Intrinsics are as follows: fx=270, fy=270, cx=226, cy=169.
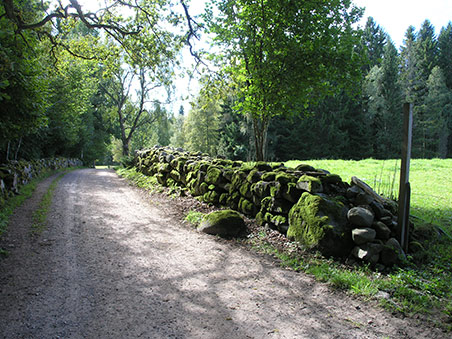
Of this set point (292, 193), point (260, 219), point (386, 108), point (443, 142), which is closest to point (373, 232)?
point (292, 193)

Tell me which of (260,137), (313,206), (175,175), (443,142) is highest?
(443,142)

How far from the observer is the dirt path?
8.86ft

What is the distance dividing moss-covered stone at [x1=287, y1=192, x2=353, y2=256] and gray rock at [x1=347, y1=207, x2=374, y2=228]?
14 cm

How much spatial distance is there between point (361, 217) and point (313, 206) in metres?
0.74

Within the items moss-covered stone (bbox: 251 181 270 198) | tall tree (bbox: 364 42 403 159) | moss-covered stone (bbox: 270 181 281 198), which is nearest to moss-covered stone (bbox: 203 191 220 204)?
moss-covered stone (bbox: 251 181 270 198)

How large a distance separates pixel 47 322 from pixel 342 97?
40.1 metres

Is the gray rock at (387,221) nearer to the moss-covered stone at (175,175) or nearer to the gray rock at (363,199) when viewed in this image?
the gray rock at (363,199)

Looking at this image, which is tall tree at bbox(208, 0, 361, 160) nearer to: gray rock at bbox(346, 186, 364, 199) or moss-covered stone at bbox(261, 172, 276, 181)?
moss-covered stone at bbox(261, 172, 276, 181)

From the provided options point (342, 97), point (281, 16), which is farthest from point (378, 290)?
point (342, 97)

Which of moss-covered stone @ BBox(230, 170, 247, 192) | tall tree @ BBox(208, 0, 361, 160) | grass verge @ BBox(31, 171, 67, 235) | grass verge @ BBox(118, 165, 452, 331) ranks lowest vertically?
grass verge @ BBox(118, 165, 452, 331)

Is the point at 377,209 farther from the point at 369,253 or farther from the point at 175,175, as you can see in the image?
the point at 175,175

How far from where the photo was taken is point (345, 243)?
427 centimetres

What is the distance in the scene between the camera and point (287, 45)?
7105 millimetres

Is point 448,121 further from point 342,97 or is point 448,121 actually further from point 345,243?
point 345,243
